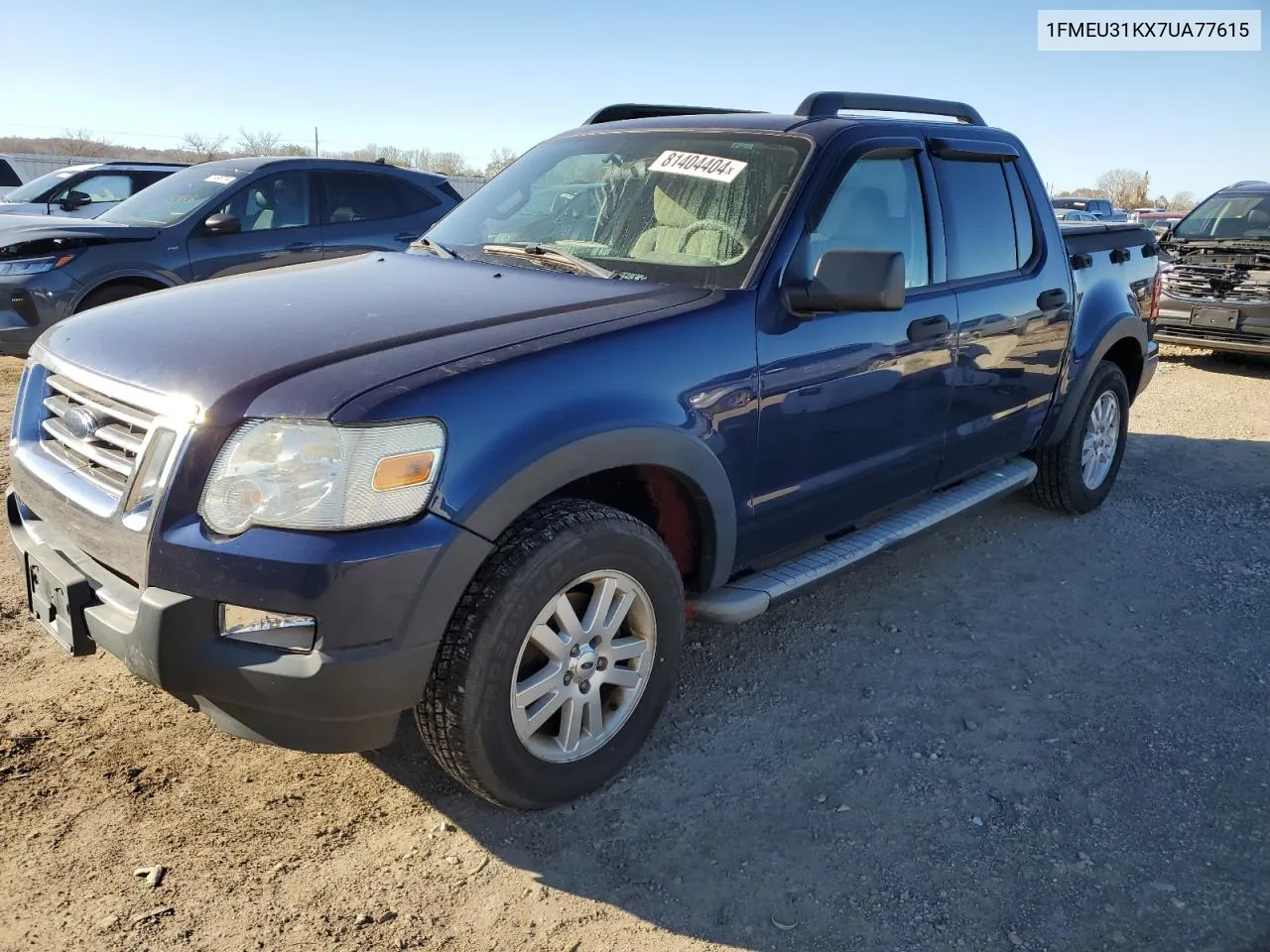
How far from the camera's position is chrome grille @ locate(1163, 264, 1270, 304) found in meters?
9.20

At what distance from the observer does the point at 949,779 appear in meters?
2.98

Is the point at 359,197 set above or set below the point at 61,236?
above

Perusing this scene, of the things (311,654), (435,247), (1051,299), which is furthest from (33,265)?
(1051,299)

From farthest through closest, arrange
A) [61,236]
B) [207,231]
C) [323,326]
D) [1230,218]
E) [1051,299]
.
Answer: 1. [1230,218]
2. [207,231]
3. [61,236]
4. [1051,299]
5. [323,326]

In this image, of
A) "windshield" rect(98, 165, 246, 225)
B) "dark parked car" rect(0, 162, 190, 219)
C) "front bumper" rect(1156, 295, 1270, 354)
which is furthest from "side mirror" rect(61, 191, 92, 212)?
"front bumper" rect(1156, 295, 1270, 354)

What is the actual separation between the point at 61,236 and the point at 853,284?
6174 millimetres

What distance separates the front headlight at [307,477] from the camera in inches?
86.4

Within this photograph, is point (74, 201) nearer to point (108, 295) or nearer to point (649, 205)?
point (108, 295)

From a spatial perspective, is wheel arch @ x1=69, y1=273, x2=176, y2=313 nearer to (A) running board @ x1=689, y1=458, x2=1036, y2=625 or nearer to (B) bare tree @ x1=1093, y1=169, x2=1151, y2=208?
(A) running board @ x1=689, y1=458, x2=1036, y2=625

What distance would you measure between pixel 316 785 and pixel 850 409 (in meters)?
2.02

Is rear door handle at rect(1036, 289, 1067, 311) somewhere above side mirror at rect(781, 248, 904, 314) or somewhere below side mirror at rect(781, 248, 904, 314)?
below

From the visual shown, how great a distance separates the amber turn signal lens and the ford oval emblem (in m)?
0.84

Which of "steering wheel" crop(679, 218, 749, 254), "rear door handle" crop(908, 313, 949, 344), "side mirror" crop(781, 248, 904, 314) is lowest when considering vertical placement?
"rear door handle" crop(908, 313, 949, 344)

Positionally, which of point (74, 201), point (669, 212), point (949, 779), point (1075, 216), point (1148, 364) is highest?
point (74, 201)
